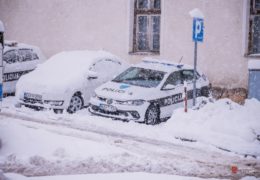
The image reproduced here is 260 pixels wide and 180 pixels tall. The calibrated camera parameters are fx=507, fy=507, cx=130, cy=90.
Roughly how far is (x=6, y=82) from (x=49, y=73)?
2036 millimetres

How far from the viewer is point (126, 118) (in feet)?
40.7

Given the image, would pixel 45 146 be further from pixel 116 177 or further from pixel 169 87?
A: pixel 169 87

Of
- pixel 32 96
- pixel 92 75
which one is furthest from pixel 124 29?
pixel 32 96

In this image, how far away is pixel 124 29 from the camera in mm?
18438

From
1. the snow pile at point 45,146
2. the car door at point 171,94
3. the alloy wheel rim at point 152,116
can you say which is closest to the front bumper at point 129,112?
the alloy wheel rim at point 152,116

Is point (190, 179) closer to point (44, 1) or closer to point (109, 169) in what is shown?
point (109, 169)

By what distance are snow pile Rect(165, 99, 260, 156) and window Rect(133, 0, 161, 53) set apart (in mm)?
6477

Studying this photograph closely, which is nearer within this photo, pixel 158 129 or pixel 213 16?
pixel 158 129

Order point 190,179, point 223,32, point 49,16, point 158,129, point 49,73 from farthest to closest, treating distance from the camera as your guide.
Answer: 1. point 49,16
2. point 223,32
3. point 49,73
4. point 158,129
5. point 190,179

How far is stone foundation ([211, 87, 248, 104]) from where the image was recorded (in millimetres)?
16183

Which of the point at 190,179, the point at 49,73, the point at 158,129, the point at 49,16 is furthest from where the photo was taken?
the point at 49,16

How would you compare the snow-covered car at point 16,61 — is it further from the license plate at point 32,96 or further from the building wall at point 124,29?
the building wall at point 124,29

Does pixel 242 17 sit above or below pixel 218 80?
above

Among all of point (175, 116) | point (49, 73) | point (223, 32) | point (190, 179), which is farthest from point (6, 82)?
point (190, 179)
